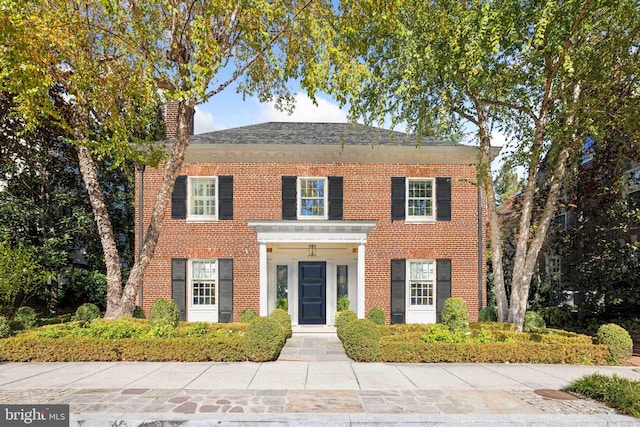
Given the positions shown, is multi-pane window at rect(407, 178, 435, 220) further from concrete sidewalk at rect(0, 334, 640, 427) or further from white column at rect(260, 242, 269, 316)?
concrete sidewalk at rect(0, 334, 640, 427)

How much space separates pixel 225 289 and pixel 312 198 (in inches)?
187

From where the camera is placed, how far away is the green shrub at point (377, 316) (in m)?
14.7

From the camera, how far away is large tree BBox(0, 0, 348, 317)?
1025 cm

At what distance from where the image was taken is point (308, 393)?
22.7 feet

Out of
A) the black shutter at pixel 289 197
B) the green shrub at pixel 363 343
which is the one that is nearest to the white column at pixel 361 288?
the black shutter at pixel 289 197

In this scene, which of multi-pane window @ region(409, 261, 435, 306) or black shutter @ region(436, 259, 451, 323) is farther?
multi-pane window @ region(409, 261, 435, 306)

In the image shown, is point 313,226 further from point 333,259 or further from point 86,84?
point 86,84

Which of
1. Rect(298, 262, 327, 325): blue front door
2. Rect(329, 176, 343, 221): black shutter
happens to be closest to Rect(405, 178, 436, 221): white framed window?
Rect(329, 176, 343, 221): black shutter

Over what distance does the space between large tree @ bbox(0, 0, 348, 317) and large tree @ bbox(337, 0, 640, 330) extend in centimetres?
173

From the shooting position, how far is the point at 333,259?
16844 millimetres

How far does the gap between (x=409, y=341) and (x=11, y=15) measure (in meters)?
11.8

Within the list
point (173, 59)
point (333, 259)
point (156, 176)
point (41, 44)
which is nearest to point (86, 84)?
point (41, 44)

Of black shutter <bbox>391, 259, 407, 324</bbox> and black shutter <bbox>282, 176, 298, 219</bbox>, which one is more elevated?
black shutter <bbox>282, 176, 298, 219</bbox>

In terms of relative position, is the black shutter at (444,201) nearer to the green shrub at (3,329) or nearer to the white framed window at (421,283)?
the white framed window at (421,283)
